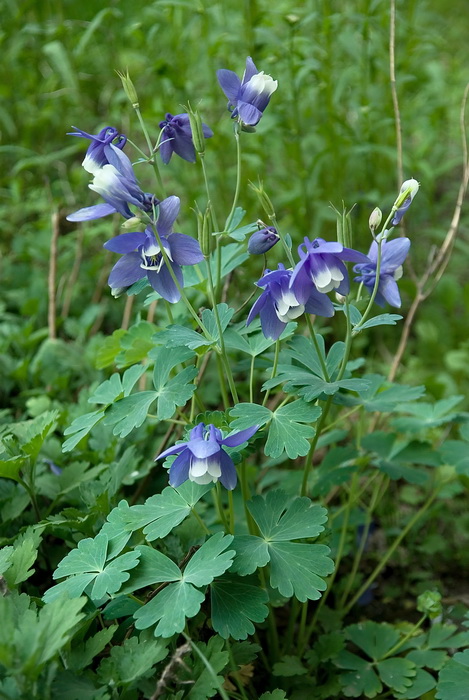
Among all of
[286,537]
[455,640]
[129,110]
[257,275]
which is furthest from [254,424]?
[129,110]

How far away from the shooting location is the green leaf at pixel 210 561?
1.06 meters

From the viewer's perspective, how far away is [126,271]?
121 centimetres

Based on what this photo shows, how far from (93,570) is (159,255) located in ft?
1.82

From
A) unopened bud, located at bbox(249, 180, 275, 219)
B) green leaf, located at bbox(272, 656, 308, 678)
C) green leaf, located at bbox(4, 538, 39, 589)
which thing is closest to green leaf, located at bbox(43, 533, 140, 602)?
green leaf, located at bbox(4, 538, 39, 589)

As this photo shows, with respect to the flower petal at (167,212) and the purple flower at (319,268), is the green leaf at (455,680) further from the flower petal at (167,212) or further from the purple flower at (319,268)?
the flower petal at (167,212)

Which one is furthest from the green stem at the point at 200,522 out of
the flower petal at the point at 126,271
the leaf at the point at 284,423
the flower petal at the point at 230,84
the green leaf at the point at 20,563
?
the flower petal at the point at 230,84

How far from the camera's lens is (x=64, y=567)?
1.15 meters

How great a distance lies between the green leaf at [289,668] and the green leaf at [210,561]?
1.20 ft

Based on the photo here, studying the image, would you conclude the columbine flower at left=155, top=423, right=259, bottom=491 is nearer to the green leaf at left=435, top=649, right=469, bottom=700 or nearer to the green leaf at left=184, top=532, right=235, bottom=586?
the green leaf at left=184, top=532, right=235, bottom=586

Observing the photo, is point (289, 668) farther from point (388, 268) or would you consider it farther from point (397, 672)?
point (388, 268)

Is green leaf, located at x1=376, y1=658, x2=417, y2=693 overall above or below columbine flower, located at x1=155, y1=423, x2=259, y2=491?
below

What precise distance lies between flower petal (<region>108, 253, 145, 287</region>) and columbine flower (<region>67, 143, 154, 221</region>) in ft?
0.28

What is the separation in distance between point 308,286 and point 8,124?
7.32ft

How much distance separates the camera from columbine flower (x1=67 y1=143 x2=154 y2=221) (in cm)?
109
